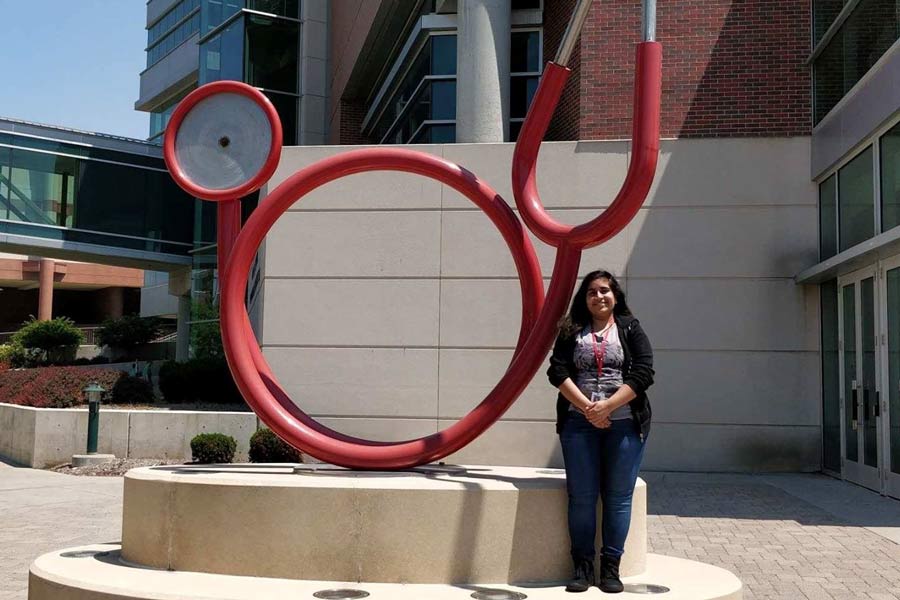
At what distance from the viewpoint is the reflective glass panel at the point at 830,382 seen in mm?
14625

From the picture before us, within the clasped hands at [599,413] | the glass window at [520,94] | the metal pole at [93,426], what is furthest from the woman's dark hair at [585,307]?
the glass window at [520,94]

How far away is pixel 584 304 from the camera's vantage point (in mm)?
6406

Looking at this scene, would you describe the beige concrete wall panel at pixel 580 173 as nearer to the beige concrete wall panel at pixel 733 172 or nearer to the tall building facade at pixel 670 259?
the tall building facade at pixel 670 259

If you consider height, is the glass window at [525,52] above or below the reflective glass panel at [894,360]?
above

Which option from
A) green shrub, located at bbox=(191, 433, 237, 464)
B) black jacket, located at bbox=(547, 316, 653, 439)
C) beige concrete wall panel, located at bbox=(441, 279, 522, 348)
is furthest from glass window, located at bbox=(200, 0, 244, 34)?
black jacket, located at bbox=(547, 316, 653, 439)

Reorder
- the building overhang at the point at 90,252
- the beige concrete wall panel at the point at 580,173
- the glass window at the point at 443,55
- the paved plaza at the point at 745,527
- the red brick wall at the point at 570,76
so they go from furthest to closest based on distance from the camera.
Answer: the building overhang at the point at 90,252
the glass window at the point at 443,55
the red brick wall at the point at 570,76
the beige concrete wall panel at the point at 580,173
the paved plaza at the point at 745,527

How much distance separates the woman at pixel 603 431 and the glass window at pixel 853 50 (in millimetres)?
7912

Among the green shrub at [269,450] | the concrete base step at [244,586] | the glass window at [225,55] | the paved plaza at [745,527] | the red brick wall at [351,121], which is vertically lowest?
the paved plaza at [745,527]

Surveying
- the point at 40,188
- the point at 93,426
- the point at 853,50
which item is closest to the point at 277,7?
the point at 40,188

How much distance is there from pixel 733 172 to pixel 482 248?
399 cm

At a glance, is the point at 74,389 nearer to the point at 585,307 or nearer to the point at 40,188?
the point at 585,307

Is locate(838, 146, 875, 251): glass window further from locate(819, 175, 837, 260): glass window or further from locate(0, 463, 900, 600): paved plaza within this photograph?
locate(0, 463, 900, 600): paved plaza

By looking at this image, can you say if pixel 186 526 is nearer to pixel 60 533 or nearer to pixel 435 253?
pixel 60 533

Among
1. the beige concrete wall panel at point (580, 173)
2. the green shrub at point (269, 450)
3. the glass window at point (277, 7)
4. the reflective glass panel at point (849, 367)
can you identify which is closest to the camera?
the green shrub at point (269, 450)
